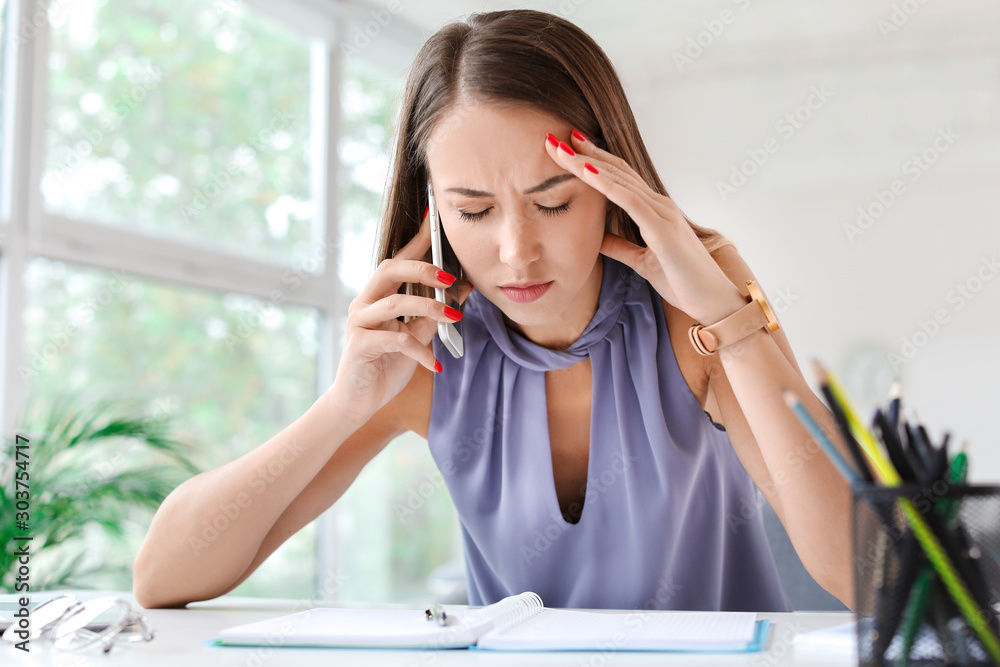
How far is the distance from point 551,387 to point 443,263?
0.93 ft

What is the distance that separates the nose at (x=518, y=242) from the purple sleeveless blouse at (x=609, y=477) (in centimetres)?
27

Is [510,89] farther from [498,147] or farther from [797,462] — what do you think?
[797,462]

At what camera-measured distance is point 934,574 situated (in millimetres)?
545

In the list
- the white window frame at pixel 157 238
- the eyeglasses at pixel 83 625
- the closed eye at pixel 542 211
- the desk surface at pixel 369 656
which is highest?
the white window frame at pixel 157 238

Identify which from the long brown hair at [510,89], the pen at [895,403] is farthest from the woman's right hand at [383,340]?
the pen at [895,403]

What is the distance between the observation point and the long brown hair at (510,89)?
3.82 feet

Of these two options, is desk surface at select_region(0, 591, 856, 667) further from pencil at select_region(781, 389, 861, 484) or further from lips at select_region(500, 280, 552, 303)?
lips at select_region(500, 280, 552, 303)

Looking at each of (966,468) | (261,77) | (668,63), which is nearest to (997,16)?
(668,63)

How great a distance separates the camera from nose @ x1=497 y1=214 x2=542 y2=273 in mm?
1108

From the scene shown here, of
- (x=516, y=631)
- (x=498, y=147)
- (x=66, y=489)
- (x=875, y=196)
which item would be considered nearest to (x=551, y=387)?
(x=498, y=147)

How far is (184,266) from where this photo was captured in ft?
10.1

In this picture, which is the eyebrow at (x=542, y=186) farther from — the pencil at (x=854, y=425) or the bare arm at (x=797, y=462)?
the pencil at (x=854, y=425)

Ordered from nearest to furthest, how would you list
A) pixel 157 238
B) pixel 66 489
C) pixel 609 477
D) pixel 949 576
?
pixel 949 576 < pixel 609 477 < pixel 66 489 < pixel 157 238

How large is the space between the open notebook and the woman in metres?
0.27
